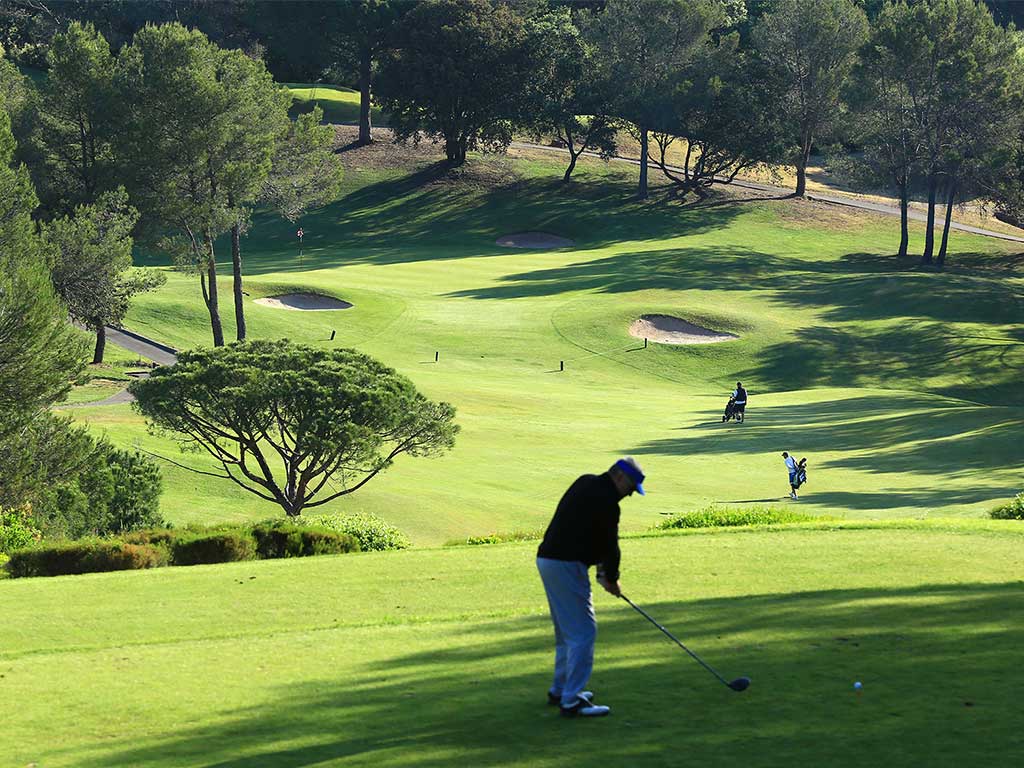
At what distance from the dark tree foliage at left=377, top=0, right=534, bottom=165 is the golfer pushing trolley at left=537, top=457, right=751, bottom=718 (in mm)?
100300

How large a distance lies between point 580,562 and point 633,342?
194 ft

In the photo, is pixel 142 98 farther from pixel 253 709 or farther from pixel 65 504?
pixel 253 709

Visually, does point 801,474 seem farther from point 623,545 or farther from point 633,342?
point 633,342

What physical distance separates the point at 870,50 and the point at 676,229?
21427mm

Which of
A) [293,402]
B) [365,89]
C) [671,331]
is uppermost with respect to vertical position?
[365,89]

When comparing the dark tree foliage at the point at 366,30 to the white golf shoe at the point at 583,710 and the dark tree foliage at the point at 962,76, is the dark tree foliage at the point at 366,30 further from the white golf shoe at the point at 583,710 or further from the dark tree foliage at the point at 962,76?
the white golf shoe at the point at 583,710

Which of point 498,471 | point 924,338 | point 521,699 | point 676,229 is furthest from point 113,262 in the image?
point 676,229

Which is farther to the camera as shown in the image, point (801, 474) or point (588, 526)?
point (801, 474)

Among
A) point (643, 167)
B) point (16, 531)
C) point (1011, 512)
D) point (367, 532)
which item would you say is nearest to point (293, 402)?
point (367, 532)

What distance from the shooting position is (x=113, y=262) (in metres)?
56.2

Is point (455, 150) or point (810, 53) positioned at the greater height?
point (810, 53)

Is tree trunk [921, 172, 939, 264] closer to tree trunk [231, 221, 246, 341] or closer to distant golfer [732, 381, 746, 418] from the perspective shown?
distant golfer [732, 381, 746, 418]

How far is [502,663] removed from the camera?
13383 mm

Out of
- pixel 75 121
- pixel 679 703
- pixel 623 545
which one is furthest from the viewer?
pixel 75 121
